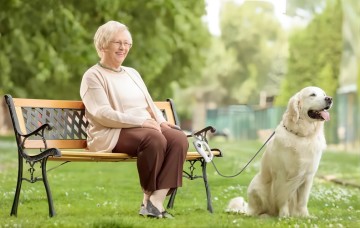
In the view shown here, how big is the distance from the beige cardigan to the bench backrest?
18.9 inches

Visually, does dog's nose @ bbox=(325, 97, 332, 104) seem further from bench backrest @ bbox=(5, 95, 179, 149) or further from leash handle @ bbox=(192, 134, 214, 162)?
bench backrest @ bbox=(5, 95, 179, 149)

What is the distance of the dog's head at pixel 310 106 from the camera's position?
20.6ft

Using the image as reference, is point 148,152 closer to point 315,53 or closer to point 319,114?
point 319,114

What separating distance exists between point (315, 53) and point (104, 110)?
2466 cm

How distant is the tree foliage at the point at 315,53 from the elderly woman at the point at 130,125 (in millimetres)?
22286

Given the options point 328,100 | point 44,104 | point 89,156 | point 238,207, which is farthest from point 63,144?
point 328,100

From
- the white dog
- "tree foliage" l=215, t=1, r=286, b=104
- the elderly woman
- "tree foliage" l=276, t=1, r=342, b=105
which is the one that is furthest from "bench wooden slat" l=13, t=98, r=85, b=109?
"tree foliage" l=215, t=1, r=286, b=104

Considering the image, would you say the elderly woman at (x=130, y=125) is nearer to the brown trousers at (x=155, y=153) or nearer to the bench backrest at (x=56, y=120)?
the brown trousers at (x=155, y=153)

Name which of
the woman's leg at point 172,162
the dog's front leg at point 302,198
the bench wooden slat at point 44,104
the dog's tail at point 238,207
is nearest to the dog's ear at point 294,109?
the dog's front leg at point 302,198

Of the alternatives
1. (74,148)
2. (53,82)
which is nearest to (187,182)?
(74,148)

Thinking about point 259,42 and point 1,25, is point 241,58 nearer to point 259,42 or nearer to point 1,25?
point 259,42

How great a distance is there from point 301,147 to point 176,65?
617 inches

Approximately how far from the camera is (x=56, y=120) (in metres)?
6.98

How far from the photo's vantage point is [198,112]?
42.4 m
